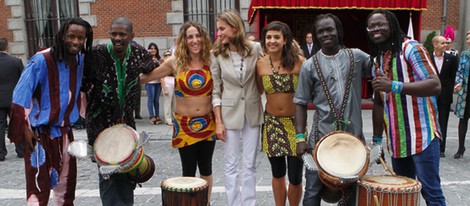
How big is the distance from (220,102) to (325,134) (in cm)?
103

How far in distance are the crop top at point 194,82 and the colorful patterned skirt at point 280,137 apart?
612 millimetres

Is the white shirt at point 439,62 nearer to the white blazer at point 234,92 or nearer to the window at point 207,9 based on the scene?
the white blazer at point 234,92

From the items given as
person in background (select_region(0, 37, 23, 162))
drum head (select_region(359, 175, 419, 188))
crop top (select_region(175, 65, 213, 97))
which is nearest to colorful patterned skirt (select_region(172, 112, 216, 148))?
crop top (select_region(175, 65, 213, 97))

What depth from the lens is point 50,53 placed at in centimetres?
348

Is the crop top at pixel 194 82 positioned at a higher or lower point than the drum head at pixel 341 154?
higher

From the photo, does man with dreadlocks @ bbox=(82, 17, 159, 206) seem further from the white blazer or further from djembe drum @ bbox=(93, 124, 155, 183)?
the white blazer

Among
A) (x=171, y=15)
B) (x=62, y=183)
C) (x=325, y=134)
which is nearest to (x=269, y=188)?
(x=325, y=134)

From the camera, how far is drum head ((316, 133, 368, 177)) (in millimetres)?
3111

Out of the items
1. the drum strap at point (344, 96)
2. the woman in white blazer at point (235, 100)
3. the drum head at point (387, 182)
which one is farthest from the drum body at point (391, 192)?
the woman in white blazer at point (235, 100)

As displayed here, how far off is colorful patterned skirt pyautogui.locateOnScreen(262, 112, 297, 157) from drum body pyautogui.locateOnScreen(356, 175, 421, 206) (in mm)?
889

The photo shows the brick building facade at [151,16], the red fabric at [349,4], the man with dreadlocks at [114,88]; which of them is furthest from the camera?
the brick building facade at [151,16]

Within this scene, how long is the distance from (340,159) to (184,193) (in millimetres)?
1117

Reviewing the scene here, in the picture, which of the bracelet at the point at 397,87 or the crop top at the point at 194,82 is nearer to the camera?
the bracelet at the point at 397,87

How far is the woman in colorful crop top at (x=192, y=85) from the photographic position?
4.07 m
